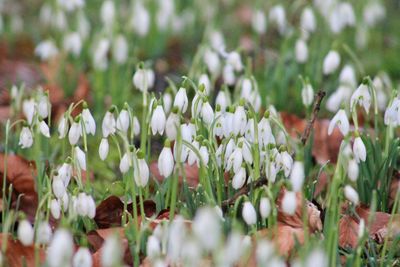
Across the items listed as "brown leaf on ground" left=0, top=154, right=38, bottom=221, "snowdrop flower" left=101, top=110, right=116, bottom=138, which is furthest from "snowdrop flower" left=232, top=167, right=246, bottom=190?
"brown leaf on ground" left=0, top=154, right=38, bottom=221

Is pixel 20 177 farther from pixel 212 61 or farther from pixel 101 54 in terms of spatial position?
pixel 101 54

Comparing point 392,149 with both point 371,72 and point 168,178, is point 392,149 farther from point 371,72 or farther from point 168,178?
point 371,72

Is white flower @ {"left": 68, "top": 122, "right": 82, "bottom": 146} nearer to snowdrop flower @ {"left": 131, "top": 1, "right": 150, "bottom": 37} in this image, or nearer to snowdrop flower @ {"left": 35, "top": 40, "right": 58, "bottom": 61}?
snowdrop flower @ {"left": 35, "top": 40, "right": 58, "bottom": 61}

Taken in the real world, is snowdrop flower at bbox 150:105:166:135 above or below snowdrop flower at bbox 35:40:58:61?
below

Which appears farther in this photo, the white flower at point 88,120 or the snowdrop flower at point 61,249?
the white flower at point 88,120

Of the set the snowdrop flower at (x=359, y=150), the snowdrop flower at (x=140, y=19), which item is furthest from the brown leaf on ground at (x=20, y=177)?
the snowdrop flower at (x=140, y=19)

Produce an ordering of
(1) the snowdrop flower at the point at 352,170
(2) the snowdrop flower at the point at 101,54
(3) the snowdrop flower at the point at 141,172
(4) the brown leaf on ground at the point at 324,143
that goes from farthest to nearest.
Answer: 1. (2) the snowdrop flower at the point at 101,54
2. (4) the brown leaf on ground at the point at 324,143
3. (3) the snowdrop flower at the point at 141,172
4. (1) the snowdrop flower at the point at 352,170

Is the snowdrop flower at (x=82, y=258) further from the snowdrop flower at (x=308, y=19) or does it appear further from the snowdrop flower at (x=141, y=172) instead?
the snowdrop flower at (x=308, y=19)
